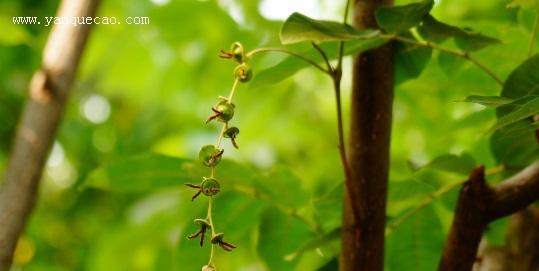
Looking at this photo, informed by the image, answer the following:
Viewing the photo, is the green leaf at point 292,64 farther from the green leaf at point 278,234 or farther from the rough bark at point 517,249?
the rough bark at point 517,249

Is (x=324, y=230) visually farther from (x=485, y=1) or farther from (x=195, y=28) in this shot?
(x=485, y=1)

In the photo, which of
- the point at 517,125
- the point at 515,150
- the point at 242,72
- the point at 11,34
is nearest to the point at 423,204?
the point at 515,150

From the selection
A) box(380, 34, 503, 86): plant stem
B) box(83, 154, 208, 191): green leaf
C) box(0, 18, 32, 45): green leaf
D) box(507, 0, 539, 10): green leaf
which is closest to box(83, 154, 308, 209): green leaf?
box(83, 154, 208, 191): green leaf

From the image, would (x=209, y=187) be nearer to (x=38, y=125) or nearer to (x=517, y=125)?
(x=517, y=125)

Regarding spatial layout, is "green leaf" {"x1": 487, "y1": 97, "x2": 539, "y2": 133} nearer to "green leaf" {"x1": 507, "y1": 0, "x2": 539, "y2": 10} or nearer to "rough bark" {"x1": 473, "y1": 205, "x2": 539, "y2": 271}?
"green leaf" {"x1": 507, "y1": 0, "x2": 539, "y2": 10}

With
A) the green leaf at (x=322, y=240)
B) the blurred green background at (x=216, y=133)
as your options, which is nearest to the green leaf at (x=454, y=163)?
the blurred green background at (x=216, y=133)

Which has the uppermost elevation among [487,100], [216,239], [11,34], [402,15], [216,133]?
[11,34]
